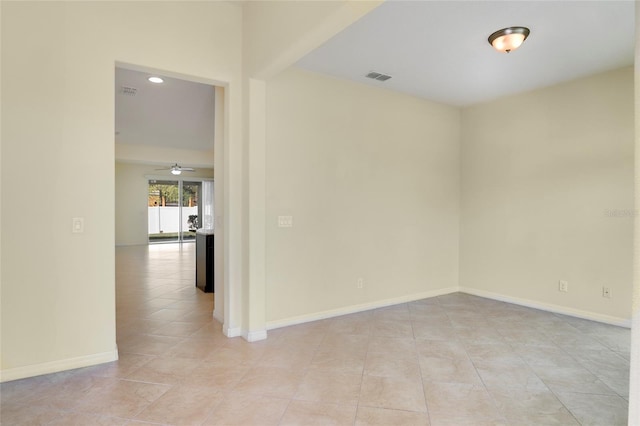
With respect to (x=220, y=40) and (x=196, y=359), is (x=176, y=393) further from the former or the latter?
(x=220, y=40)

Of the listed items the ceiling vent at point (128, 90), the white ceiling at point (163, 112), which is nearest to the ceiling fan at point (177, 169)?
the white ceiling at point (163, 112)

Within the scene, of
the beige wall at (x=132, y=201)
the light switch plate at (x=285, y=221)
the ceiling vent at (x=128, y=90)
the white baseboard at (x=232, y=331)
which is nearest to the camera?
the white baseboard at (x=232, y=331)

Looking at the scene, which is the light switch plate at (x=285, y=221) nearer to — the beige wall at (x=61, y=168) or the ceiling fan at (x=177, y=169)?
the beige wall at (x=61, y=168)

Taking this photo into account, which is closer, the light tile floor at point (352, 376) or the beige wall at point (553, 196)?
the light tile floor at point (352, 376)

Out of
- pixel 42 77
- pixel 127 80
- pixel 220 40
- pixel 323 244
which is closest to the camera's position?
pixel 42 77

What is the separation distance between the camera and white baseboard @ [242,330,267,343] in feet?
10.4

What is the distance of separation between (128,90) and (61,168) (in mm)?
2528

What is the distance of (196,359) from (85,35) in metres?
2.61

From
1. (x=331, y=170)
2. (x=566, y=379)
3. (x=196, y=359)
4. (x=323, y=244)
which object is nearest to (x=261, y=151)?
(x=331, y=170)

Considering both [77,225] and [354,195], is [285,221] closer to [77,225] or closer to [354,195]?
[354,195]

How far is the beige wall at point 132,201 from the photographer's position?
10211mm

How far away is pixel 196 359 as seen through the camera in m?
2.79

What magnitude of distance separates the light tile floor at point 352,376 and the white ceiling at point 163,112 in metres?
2.79

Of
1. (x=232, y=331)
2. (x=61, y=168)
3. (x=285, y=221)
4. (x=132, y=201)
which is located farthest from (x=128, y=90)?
(x=132, y=201)
